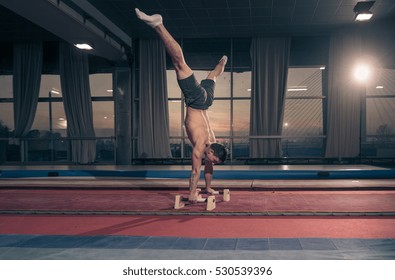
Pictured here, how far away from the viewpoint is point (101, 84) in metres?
9.56

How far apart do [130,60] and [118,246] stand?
728cm

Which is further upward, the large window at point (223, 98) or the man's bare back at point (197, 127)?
the large window at point (223, 98)

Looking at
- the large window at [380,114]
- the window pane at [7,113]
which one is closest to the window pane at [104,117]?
the window pane at [7,113]

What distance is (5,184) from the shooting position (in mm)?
5699

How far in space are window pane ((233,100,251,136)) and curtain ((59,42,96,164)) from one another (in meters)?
4.01

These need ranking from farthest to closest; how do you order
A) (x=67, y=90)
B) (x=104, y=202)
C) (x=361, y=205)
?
(x=67, y=90)
(x=104, y=202)
(x=361, y=205)

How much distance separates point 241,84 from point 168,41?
603 cm

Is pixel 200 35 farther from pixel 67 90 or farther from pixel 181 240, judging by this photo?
pixel 181 240

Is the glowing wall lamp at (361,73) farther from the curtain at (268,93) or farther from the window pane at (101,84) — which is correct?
the window pane at (101,84)

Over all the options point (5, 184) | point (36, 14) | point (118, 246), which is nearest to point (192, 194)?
point (118, 246)

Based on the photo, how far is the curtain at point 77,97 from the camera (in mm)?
9133

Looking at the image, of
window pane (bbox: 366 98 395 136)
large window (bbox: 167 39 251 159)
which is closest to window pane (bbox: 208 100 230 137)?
large window (bbox: 167 39 251 159)

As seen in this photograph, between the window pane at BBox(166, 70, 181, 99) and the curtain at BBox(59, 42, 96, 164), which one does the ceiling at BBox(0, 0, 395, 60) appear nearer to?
the curtain at BBox(59, 42, 96, 164)

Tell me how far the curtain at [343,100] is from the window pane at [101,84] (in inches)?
240
